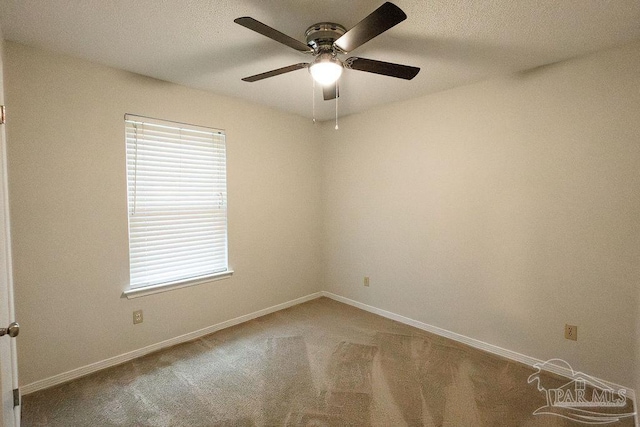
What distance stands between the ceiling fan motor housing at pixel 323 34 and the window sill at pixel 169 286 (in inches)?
91.2

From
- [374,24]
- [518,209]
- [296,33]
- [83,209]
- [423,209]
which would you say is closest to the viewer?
[374,24]

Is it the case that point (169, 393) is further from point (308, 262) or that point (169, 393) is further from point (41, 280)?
point (308, 262)

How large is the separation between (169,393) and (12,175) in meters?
1.84

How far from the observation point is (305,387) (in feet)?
7.07

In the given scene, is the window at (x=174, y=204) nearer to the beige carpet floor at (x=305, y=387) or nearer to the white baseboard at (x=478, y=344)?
the beige carpet floor at (x=305, y=387)

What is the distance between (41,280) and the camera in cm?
212

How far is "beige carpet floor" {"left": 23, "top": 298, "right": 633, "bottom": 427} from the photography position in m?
1.87

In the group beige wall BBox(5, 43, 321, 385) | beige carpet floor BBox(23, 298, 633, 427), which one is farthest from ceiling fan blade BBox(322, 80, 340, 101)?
beige carpet floor BBox(23, 298, 633, 427)

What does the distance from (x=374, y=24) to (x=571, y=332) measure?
2.59 m

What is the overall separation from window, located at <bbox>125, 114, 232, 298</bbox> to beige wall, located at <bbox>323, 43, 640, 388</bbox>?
1.70m

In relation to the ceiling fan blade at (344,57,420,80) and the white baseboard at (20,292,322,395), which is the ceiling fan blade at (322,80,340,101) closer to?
the ceiling fan blade at (344,57,420,80)
